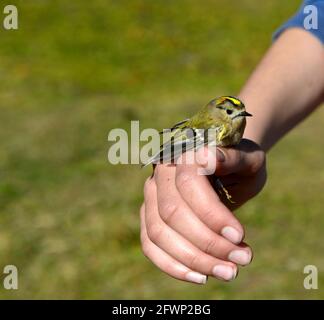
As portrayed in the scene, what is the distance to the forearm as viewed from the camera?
3.95 meters

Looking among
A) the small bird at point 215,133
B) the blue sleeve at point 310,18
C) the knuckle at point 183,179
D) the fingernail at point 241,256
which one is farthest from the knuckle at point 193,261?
the blue sleeve at point 310,18

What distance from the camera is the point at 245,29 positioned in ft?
109

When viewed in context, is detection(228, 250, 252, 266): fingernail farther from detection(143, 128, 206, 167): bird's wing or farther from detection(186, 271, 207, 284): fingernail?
detection(143, 128, 206, 167): bird's wing

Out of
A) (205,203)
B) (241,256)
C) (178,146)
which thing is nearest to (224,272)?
(241,256)

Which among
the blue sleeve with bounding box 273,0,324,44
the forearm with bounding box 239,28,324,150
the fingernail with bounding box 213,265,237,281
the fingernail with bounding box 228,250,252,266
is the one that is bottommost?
the fingernail with bounding box 213,265,237,281

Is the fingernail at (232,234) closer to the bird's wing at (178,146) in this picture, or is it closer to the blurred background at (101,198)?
the bird's wing at (178,146)

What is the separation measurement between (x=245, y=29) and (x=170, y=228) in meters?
31.5

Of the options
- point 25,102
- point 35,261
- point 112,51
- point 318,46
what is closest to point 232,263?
point 318,46

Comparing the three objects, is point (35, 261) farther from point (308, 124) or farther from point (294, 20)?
point (308, 124)

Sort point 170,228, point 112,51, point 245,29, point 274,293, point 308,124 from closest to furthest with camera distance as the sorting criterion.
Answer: point 170,228 → point 274,293 → point 308,124 → point 112,51 → point 245,29

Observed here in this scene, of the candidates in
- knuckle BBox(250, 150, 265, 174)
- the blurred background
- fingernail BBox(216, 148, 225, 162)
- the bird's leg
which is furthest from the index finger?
the blurred background

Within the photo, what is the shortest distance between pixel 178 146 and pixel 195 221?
47 cm

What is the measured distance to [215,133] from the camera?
3162 mm

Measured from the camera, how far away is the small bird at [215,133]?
3.15m
